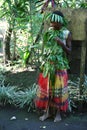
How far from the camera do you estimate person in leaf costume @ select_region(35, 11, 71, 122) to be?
178 inches

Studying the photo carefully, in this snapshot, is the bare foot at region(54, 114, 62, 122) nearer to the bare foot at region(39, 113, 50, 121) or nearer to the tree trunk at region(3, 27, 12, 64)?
the bare foot at region(39, 113, 50, 121)

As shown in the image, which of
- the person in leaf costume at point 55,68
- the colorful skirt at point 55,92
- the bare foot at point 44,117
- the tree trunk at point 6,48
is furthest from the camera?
the tree trunk at point 6,48

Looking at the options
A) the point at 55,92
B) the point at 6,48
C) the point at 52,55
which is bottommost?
the point at 55,92

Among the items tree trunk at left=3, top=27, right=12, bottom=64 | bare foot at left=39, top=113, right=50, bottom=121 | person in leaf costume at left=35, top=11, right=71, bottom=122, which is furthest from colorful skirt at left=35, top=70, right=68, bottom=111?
tree trunk at left=3, top=27, right=12, bottom=64

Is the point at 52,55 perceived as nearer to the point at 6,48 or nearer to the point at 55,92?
the point at 55,92

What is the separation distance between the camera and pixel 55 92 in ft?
15.3

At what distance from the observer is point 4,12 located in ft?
22.2

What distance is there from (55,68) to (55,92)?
353mm

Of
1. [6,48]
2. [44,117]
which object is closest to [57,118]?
[44,117]

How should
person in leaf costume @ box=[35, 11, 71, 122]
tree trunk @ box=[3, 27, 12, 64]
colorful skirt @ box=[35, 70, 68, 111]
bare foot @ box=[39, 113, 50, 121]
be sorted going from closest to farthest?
person in leaf costume @ box=[35, 11, 71, 122] → colorful skirt @ box=[35, 70, 68, 111] → bare foot @ box=[39, 113, 50, 121] → tree trunk @ box=[3, 27, 12, 64]

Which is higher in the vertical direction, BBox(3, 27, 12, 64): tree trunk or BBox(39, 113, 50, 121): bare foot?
BBox(3, 27, 12, 64): tree trunk

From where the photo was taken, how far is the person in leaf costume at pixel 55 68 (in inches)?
178

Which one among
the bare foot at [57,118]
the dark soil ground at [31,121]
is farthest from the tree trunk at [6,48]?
the bare foot at [57,118]

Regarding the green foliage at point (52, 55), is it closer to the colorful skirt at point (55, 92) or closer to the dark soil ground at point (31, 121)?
the colorful skirt at point (55, 92)
